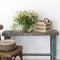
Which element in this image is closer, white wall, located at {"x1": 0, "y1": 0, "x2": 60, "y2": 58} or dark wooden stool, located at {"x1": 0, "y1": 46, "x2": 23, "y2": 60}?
dark wooden stool, located at {"x1": 0, "y1": 46, "x2": 23, "y2": 60}

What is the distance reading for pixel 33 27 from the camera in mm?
2781

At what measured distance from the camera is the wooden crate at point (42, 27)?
2.62 meters

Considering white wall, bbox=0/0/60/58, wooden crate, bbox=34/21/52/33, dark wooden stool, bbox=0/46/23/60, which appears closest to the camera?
dark wooden stool, bbox=0/46/23/60

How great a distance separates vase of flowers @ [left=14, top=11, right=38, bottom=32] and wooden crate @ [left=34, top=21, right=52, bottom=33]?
93 mm

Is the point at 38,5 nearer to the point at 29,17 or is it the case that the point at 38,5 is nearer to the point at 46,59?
the point at 29,17

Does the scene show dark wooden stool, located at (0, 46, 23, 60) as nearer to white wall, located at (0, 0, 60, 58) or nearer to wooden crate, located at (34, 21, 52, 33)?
wooden crate, located at (34, 21, 52, 33)

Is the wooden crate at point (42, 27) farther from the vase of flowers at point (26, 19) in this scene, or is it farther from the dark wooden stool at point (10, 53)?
the dark wooden stool at point (10, 53)

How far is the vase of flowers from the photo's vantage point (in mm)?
2637

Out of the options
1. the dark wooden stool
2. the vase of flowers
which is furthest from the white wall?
the dark wooden stool

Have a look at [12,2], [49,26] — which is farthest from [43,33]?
[12,2]

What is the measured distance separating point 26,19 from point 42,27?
30cm

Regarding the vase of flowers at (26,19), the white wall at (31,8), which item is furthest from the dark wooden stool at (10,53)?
the white wall at (31,8)

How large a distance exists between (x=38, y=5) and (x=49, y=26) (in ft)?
1.53

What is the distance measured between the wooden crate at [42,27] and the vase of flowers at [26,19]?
93mm
